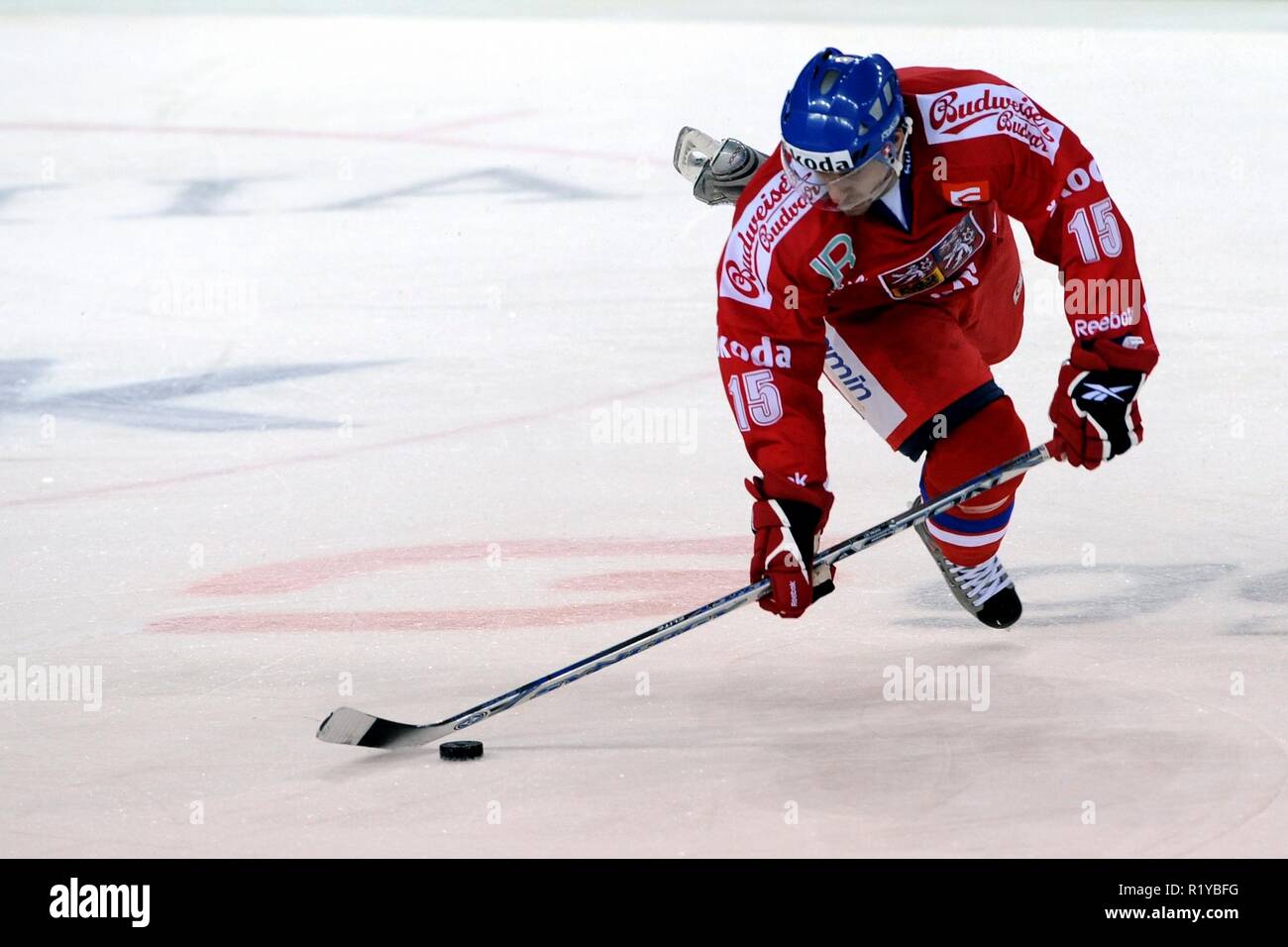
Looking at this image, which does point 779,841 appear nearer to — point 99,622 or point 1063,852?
point 1063,852

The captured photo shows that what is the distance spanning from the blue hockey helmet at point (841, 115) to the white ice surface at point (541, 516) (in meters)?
1.08

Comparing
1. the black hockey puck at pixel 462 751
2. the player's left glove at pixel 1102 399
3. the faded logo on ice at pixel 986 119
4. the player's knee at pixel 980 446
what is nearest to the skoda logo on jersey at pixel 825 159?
the faded logo on ice at pixel 986 119

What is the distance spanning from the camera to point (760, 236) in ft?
11.9

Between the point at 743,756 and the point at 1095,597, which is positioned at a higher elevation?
the point at 1095,597

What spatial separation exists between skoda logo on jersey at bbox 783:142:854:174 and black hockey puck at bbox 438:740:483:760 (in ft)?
4.05

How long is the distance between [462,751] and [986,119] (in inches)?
61.7

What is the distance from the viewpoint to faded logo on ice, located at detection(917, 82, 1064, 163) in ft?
11.7

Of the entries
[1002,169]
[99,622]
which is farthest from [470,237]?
[1002,169]

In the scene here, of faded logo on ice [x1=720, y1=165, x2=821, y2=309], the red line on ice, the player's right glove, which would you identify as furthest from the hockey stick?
the red line on ice

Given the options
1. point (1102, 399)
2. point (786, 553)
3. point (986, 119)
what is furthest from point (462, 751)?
point (986, 119)

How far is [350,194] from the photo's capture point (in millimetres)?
8578

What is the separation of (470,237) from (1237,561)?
418 centimetres

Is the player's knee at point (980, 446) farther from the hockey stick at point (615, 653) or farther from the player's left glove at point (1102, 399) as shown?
the player's left glove at point (1102, 399)

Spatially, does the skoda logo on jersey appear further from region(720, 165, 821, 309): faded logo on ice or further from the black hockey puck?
the black hockey puck
